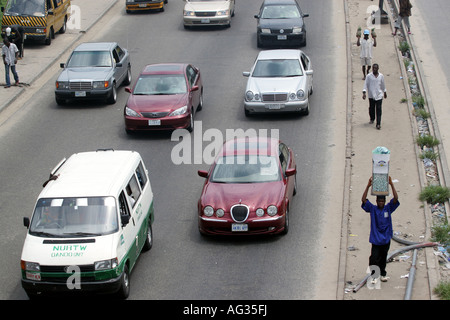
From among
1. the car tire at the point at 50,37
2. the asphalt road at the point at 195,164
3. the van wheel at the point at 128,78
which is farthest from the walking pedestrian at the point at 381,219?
the car tire at the point at 50,37

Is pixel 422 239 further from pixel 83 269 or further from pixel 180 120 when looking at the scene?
pixel 180 120

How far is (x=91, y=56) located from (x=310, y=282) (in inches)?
559

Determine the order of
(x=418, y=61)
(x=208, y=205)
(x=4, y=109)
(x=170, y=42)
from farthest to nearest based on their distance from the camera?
(x=170, y=42)
(x=418, y=61)
(x=4, y=109)
(x=208, y=205)

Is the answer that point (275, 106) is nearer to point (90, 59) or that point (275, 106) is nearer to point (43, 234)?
point (90, 59)

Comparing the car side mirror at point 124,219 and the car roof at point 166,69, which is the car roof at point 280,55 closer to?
the car roof at point 166,69

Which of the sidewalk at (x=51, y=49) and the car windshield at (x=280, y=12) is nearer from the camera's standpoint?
the sidewalk at (x=51, y=49)

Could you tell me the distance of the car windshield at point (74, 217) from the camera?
13023 mm

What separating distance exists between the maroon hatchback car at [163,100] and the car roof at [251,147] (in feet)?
15.0

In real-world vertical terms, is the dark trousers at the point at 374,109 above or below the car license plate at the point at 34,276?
below

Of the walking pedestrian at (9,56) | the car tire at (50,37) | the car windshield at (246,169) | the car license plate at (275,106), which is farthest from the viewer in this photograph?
the car tire at (50,37)

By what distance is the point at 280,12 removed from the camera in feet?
104

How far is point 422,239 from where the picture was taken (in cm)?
1548

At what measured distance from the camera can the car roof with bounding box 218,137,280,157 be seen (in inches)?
661
